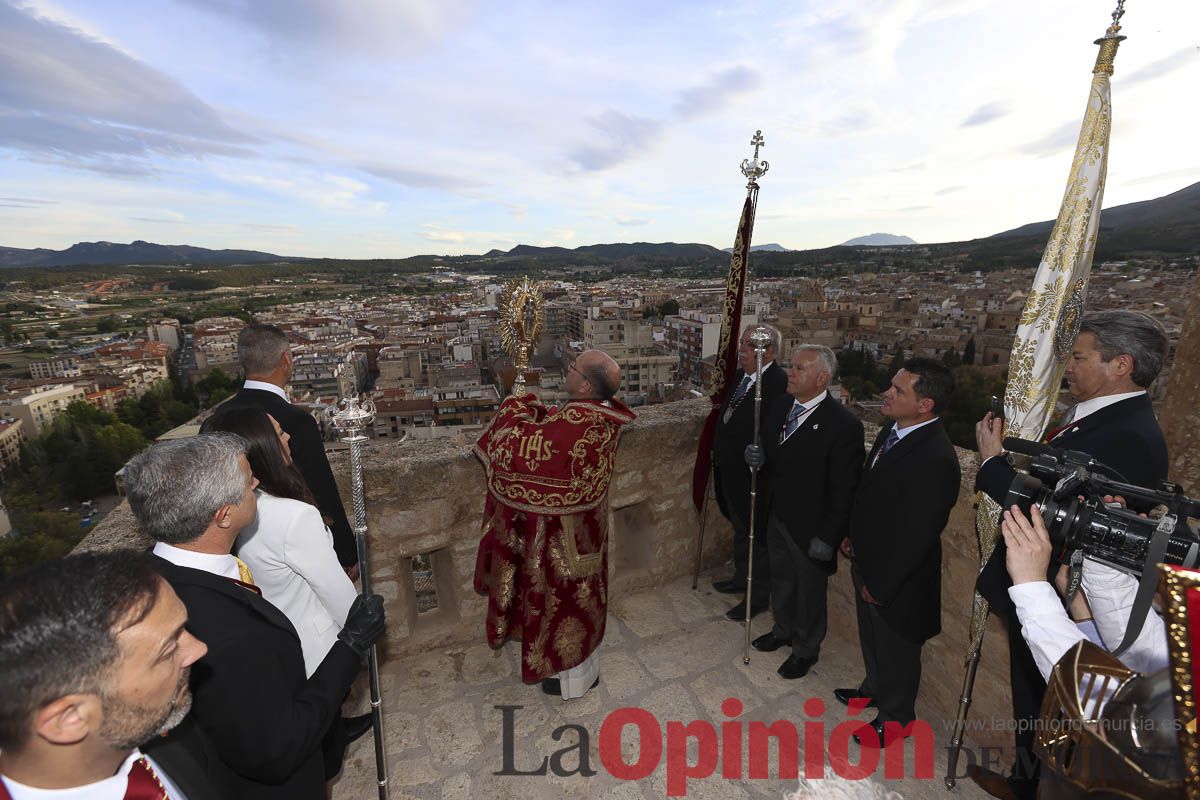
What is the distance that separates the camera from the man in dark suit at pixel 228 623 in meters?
1.14

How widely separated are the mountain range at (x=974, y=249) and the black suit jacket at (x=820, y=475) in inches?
83.8

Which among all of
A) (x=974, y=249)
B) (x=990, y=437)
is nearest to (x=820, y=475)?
(x=990, y=437)

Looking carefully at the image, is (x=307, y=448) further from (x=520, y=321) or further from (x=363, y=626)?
(x=520, y=321)

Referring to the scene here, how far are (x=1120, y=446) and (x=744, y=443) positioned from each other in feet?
5.57

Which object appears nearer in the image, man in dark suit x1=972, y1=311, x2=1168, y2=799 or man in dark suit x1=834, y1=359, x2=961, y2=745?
man in dark suit x1=972, y1=311, x2=1168, y2=799

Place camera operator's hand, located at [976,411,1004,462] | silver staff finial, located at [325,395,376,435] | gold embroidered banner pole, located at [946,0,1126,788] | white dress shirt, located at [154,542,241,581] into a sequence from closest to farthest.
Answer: white dress shirt, located at [154,542,241,581]
silver staff finial, located at [325,395,376,435]
gold embroidered banner pole, located at [946,0,1126,788]
camera operator's hand, located at [976,411,1004,462]

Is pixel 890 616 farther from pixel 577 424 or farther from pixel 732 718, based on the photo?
pixel 577 424

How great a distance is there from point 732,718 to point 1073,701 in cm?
175

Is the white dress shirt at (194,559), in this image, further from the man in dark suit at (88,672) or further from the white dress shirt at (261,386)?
the white dress shirt at (261,386)

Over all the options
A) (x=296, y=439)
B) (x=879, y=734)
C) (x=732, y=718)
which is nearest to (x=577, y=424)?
(x=296, y=439)

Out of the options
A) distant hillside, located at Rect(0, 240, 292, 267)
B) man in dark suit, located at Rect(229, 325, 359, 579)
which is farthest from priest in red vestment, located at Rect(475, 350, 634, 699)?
distant hillside, located at Rect(0, 240, 292, 267)

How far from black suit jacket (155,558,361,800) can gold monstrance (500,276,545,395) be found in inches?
61.0

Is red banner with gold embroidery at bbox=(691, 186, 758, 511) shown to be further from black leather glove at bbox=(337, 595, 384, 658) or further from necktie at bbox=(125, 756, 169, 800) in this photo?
necktie at bbox=(125, 756, 169, 800)

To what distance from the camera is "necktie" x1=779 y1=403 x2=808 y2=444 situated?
283cm
